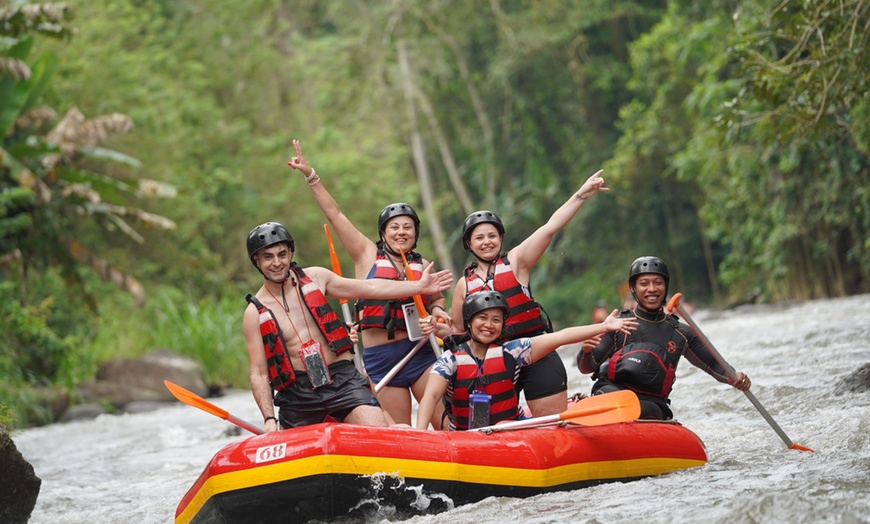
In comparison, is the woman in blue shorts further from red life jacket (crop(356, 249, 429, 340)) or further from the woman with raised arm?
the woman with raised arm

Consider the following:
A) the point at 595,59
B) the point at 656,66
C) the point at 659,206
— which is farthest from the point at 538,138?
the point at 656,66

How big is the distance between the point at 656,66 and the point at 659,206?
14.4 ft

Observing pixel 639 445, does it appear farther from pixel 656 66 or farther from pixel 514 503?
pixel 656 66

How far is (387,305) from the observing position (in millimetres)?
5973

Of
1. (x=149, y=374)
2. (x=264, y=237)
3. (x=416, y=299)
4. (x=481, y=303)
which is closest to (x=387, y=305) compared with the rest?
(x=416, y=299)

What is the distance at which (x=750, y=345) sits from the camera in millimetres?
11234

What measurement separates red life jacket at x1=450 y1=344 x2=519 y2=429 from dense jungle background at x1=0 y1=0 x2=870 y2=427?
2783 millimetres

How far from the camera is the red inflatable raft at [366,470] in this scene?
472 centimetres

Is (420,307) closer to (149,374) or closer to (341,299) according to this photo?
(341,299)

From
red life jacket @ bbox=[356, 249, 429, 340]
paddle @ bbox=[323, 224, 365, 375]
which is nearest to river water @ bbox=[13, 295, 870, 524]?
paddle @ bbox=[323, 224, 365, 375]

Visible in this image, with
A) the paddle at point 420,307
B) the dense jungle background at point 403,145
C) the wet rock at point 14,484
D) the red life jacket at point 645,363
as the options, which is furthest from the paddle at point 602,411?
the dense jungle background at point 403,145

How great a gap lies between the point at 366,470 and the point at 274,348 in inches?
33.9

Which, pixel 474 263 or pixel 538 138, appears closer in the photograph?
pixel 474 263

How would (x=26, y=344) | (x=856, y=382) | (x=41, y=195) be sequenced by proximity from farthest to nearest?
(x=41, y=195) < (x=26, y=344) < (x=856, y=382)
